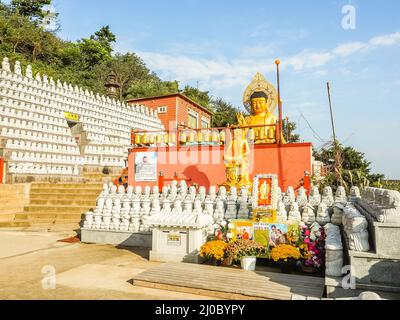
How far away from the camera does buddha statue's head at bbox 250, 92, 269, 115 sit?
16016 millimetres

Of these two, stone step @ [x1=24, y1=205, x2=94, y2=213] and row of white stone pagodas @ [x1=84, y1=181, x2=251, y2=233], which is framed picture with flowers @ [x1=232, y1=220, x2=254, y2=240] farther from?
stone step @ [x1=24, y1=205, x2=94, y2=213]

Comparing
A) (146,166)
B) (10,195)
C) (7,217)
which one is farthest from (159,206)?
(10,195)

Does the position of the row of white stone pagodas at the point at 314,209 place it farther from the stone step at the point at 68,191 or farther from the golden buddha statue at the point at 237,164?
the stone step at the point at 68,191

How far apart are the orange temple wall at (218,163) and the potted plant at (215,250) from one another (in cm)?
696

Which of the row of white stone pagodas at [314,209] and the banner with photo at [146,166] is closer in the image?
the row of white stone pagodas at [314,209]

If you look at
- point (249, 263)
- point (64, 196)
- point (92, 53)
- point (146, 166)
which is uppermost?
point (92, 53)

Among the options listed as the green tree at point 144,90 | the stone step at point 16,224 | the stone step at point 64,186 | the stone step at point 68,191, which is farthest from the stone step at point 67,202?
the green tree at point 144,90

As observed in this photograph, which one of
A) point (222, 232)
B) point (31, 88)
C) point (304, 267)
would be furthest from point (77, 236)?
point (31, 88)

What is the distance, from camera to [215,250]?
6590 mm

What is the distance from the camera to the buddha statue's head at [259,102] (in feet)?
52.5

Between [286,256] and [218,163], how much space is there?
812 cm

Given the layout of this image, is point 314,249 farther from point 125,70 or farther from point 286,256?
point 125,70

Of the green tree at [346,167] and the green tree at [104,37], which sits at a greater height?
the green tree at [104,37]

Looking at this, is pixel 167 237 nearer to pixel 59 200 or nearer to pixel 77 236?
pixel 77 236
